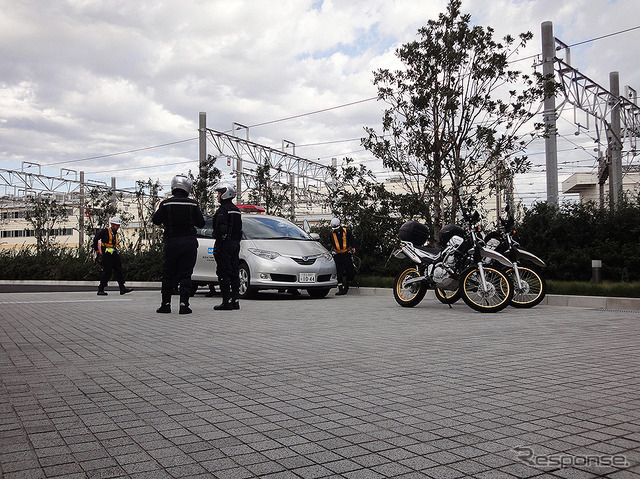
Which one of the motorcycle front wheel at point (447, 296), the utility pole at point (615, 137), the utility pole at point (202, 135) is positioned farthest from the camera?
the utility pole at point (202, 135)

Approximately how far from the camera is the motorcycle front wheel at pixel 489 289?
9.65 meters

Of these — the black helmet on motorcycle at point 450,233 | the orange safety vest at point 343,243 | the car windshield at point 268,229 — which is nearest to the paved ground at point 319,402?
the black helmet on motorcycle at point 450,233

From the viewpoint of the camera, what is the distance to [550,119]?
16.5m

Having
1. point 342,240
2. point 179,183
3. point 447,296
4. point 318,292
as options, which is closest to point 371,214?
point 342,240

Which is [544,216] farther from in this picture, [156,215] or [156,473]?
[156,473]

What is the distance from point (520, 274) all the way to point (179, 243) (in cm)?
572

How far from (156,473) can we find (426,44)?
547 inches

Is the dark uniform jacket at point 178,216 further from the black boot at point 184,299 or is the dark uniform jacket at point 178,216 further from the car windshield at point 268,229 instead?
the car windshield at point 268,229

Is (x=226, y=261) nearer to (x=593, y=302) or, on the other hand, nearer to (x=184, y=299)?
(x=184, y=299)

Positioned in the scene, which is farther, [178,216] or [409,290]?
[409,290]

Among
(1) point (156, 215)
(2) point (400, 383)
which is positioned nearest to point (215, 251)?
(1) point (156, 215)

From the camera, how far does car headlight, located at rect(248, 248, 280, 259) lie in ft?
42.0

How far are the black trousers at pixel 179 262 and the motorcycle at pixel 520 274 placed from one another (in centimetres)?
490

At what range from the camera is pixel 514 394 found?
163 inches
